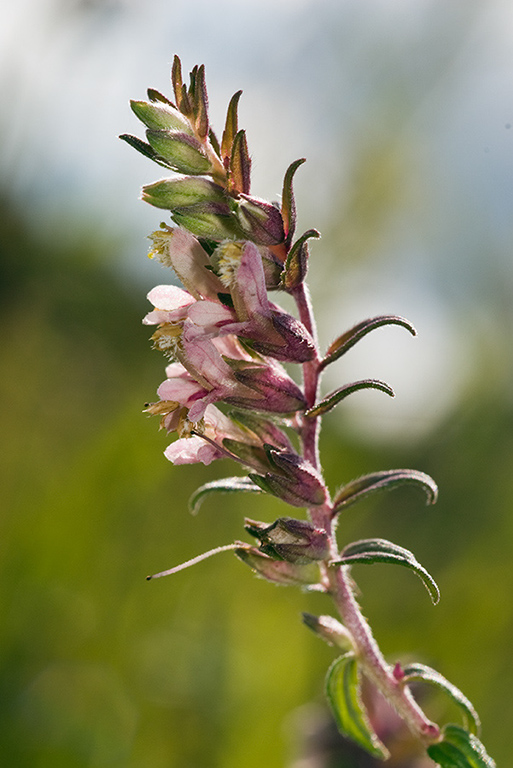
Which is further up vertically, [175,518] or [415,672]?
[415,672]

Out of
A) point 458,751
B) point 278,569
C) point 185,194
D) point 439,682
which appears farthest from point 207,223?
point 458,751

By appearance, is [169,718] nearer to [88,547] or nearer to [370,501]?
[88,547]

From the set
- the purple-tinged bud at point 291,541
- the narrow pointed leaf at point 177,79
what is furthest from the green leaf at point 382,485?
the narrow pointed leaf at point 177,79

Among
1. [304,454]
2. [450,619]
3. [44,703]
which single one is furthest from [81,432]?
[304,454]

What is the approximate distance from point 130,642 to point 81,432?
4.86 ft

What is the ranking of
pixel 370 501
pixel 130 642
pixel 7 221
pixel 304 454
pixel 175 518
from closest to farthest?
1. pixel 304 454
2. pixel 130 642
3. pixel 175 518
4. pixel 370 501
5. pixel 7 221

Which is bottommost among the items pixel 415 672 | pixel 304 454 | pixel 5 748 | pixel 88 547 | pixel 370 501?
pixel 5 748

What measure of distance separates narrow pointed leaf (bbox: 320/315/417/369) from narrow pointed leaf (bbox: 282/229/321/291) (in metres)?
0.15

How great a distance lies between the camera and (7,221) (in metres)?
6.33

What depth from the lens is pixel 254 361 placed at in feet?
4.88

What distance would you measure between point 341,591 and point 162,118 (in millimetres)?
976

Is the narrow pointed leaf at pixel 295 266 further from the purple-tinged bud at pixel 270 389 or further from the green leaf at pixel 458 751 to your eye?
the green leaf at pixel 458 751

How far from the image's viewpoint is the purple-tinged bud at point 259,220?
51.7 inches

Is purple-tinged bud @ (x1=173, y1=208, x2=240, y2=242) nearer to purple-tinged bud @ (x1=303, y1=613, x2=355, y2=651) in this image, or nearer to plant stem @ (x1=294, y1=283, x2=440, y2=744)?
plant stem @ (x1=294, y1=283, x2=440, y2=744)
